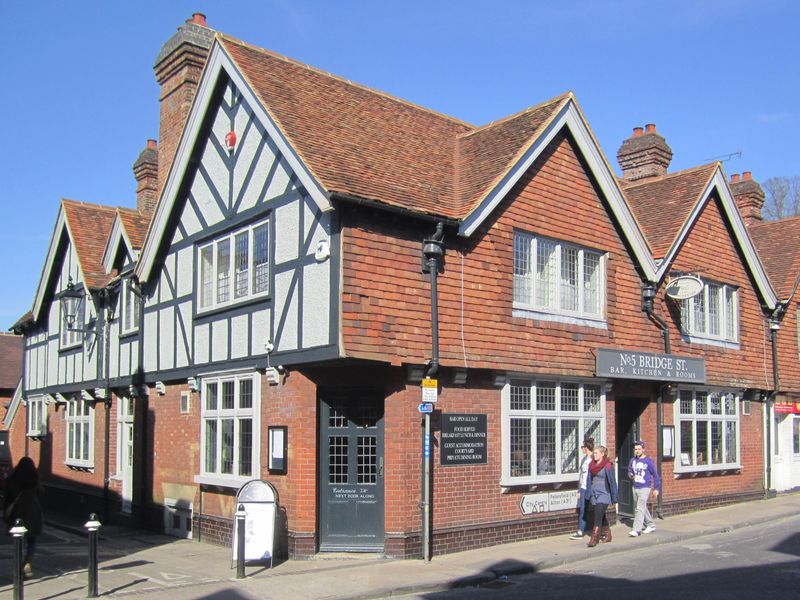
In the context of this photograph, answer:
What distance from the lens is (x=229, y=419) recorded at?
602 inches

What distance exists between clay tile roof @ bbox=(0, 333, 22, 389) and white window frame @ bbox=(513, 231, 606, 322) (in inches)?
1085

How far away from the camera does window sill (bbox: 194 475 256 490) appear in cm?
1450

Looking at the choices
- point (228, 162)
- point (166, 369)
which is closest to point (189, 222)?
point (228, 162)

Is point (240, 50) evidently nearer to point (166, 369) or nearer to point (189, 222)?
point (189, 222)

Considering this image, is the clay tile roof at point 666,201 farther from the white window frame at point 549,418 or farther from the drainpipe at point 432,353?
the drainpipe at point 432,353

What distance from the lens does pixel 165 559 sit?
13938 millimetres

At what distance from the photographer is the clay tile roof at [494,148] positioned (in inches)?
573

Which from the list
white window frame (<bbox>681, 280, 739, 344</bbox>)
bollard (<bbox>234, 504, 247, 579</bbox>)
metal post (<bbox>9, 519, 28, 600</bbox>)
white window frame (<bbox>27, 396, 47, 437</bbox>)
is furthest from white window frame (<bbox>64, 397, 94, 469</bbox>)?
white window frame (<bbox>681, 280, 739, 344</bbox>)

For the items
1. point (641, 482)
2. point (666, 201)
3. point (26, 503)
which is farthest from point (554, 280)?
point (26, 503)

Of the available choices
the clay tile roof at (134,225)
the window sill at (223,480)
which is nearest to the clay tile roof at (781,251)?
the window sill at (223,480)

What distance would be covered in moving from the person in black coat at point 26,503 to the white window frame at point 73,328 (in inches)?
370

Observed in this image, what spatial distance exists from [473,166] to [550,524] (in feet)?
21.4

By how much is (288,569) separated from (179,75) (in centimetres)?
1185

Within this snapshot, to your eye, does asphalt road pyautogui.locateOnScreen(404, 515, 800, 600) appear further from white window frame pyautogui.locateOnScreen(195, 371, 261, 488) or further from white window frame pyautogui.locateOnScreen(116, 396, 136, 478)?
white window frame pyautogui.locateOnScreen(116, 396, 136, 478)
